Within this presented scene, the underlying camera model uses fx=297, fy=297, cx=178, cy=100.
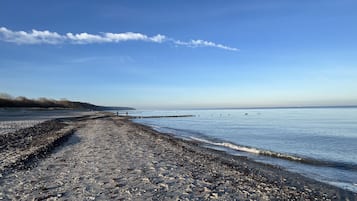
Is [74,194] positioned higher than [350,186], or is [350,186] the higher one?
[74,194]

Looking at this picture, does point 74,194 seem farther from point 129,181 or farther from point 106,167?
point 106,167

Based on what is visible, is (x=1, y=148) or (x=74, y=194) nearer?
(x=74, y=194)

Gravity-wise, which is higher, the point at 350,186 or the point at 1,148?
the point at 1,148

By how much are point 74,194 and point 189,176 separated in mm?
3962

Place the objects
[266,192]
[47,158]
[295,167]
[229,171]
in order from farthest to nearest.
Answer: [295,167], [47,158], [229,171], [266,192]

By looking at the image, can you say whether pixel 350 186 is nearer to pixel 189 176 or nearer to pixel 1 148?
pixel 189 176

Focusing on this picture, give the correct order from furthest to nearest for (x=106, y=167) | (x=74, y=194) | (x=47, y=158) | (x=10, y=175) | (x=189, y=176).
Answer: (x=47, y=158) → (x=106, y=167) → (x=189, y=176) → (x=10, y=175) → (x=74, y=194)

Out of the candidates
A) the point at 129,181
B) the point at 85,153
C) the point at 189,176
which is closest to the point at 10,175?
the point at 129,181

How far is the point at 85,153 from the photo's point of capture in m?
14.0

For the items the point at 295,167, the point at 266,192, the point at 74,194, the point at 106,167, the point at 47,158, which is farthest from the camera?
the point at 295,167

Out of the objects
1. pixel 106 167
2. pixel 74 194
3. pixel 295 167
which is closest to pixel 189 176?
pixel 106 167

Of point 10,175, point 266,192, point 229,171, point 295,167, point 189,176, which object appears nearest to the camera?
point 266,192

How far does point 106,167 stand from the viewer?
10.9 metres

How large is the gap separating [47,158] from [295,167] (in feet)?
38.9
